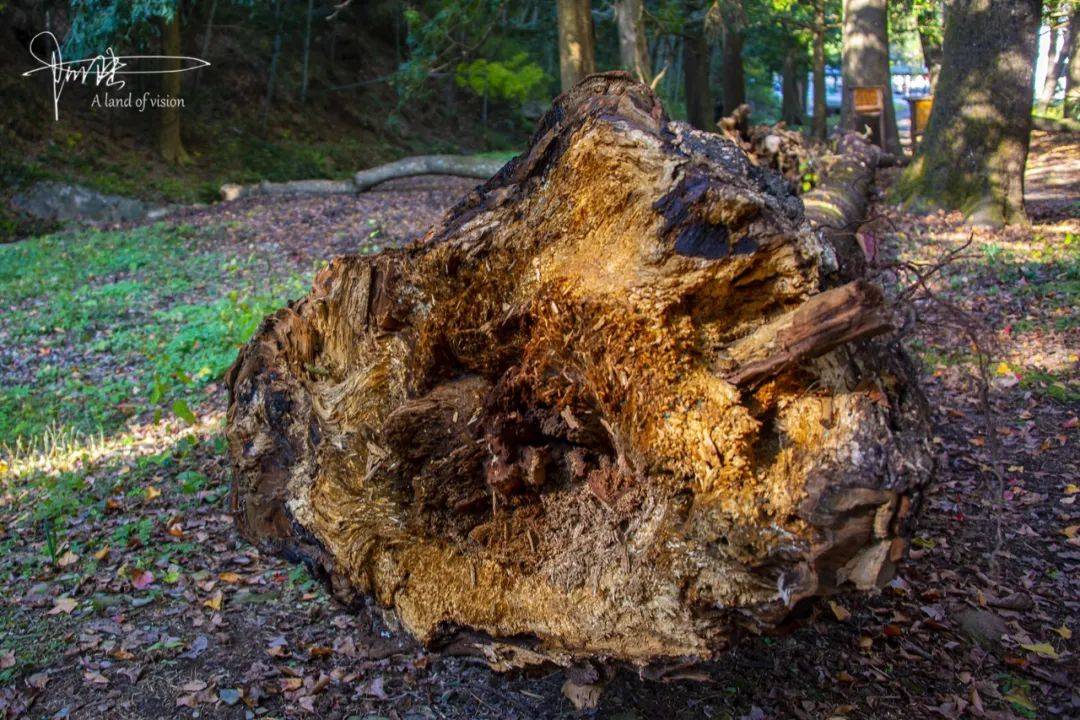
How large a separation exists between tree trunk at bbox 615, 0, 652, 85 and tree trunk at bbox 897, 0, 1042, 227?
487 cm

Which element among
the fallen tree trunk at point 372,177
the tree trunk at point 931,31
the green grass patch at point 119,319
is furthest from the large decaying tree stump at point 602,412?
the tree trunk at point 931,31

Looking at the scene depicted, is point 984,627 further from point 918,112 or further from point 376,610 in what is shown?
point 918,112

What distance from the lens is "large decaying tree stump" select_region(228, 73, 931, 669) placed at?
2477 millimetres

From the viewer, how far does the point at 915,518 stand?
7.63 ft

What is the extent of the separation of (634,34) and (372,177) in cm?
542

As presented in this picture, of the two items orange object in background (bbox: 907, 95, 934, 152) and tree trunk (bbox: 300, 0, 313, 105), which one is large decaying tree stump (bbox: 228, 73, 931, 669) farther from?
tree trunk (bbox: 300, 0, 313, 105)

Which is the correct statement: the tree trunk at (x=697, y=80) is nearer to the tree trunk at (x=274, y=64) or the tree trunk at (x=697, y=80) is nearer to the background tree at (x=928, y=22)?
the background tree at (x=928, y=22)

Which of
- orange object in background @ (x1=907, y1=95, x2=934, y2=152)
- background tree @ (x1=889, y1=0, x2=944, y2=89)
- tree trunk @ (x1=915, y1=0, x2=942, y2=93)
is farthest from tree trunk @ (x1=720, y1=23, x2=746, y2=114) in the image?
orange object in background @ (x1=907, y1=95, x2=934, y2=152)

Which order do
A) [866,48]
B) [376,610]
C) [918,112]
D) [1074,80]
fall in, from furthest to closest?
[1074,80] → [918,112] → [866,48] → [376,610]

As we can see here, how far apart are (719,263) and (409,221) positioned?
11.3m

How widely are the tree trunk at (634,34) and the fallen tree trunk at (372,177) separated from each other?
135 inches

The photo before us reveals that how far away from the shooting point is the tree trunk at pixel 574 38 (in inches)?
506

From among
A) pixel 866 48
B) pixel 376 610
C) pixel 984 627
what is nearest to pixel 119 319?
pixel 376 610

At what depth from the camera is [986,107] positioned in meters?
10.1
